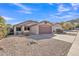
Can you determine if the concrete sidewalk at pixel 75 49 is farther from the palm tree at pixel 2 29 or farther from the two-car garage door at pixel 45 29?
the palm tree at pixel 2 29

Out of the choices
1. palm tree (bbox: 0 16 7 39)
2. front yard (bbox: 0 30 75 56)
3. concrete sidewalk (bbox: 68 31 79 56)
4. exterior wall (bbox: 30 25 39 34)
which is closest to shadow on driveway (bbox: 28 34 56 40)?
front yard (bbox: 0 30 75 56)

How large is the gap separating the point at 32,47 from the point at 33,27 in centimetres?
48

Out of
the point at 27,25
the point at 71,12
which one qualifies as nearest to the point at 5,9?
the point at 27,25

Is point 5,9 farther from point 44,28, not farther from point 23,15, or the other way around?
point 44,28

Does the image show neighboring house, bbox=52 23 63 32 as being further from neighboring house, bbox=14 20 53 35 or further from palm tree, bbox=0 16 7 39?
palm tree, bbox=0 16 7 39

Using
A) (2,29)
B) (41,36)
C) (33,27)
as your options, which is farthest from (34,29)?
(2,29)

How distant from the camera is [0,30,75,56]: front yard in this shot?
186 inches

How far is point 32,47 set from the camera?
481 cm

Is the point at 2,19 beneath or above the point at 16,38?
above

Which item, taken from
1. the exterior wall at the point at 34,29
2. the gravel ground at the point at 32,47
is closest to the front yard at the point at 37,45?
the gravel ground at the point at 32,47

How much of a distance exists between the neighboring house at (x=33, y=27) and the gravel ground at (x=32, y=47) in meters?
0.17

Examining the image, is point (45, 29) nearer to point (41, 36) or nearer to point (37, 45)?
point (41, 36)

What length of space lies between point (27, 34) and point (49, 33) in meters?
0.52

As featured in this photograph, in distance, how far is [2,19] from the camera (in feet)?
15.6
